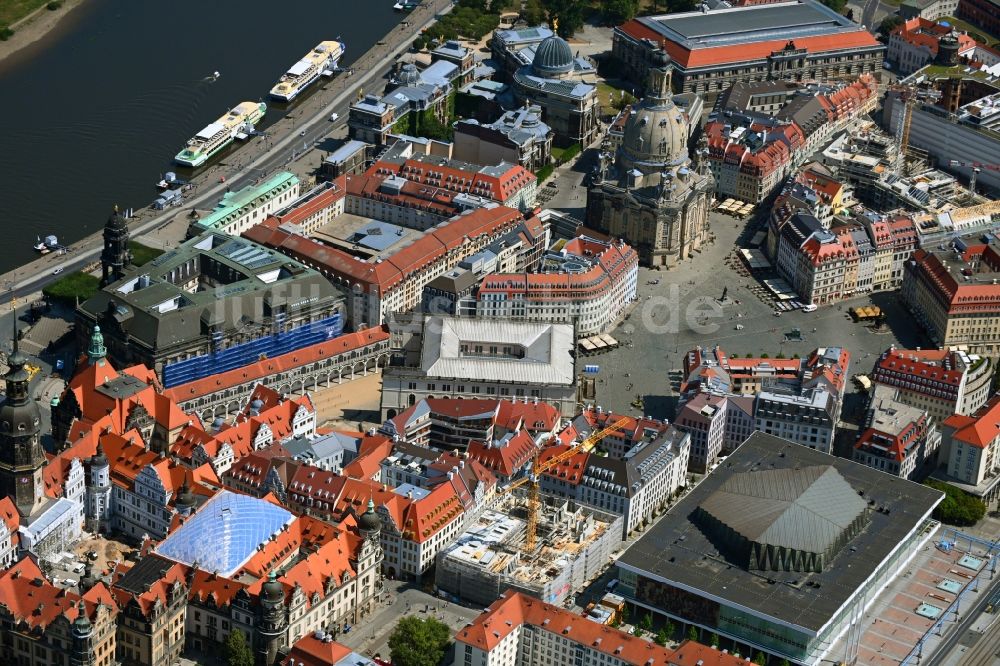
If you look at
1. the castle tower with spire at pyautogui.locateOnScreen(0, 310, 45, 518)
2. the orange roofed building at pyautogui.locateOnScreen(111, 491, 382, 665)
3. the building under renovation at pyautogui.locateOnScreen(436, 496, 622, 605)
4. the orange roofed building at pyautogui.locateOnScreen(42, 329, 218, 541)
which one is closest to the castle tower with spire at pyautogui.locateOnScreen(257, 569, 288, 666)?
the orange roofed building at pyautogui.locateOnScreen(111, 491, 382, 665)

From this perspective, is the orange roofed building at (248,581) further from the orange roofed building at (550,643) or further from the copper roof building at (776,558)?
the copper roof building at (776,558)

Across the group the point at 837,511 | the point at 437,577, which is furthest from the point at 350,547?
the point at 837,511

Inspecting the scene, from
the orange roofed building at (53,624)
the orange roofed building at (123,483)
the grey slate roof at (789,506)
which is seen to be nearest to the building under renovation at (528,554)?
the grey slate roof at (789,506)

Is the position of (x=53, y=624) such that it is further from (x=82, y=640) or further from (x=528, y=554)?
(x=528, y=554)

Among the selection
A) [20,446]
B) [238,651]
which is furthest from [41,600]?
[20,446]

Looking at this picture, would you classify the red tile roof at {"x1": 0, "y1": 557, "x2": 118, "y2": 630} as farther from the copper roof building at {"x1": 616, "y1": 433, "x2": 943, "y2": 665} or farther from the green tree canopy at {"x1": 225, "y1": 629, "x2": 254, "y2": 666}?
the copper roof building at {"x1": 616, "y1": 433, "x2": 943, "y2": 665}

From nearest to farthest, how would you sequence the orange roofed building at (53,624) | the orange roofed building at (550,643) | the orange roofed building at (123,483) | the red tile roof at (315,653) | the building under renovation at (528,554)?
the red tile roof at (315,653), the orange roofed building at (53,624), the orange roofed building at (550,643), the building under renovation at (528,554), the orange roofed building at (123,483)

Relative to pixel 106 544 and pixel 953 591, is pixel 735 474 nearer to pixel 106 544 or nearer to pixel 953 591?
pixel 953 591
